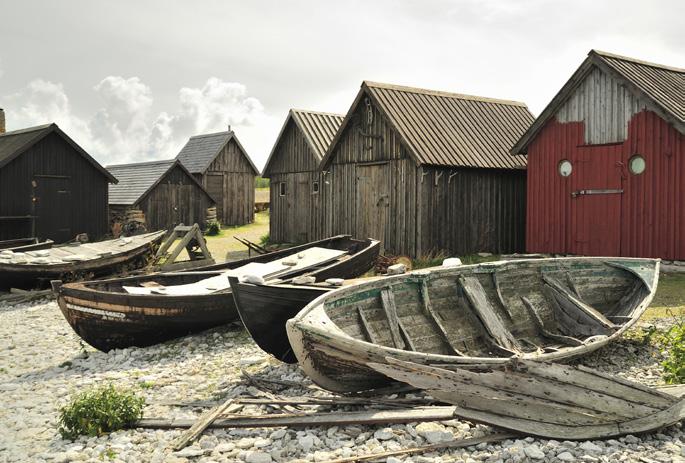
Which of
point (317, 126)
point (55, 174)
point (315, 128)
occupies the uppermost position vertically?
point (317, 126)

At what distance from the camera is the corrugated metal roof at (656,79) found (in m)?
14.6

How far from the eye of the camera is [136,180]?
3072 cm

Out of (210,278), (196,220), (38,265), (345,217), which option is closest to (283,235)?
(345,217)

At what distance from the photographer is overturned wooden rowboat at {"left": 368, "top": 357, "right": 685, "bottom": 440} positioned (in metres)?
5.80

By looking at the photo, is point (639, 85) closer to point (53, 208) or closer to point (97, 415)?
point (97, 415)

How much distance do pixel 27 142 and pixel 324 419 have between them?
20.5m

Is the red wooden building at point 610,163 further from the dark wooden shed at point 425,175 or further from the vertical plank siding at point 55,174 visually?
the vertical plank siding at point 55,174

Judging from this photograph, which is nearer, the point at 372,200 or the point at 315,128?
the point at 372,200

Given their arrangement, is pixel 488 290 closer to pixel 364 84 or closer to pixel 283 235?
pixel 364 84

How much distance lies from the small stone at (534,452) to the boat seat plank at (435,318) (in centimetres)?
231

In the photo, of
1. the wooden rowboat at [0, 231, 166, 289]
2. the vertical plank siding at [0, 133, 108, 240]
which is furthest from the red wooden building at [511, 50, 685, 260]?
the vertical plank siding at [0, 133, 108, 240]

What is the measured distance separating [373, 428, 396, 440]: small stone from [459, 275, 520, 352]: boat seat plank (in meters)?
2.68

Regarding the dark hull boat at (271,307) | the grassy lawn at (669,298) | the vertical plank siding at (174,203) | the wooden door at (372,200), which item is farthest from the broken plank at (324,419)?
the vertical plank siding at (174,203)

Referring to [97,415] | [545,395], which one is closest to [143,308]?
[97,415]
